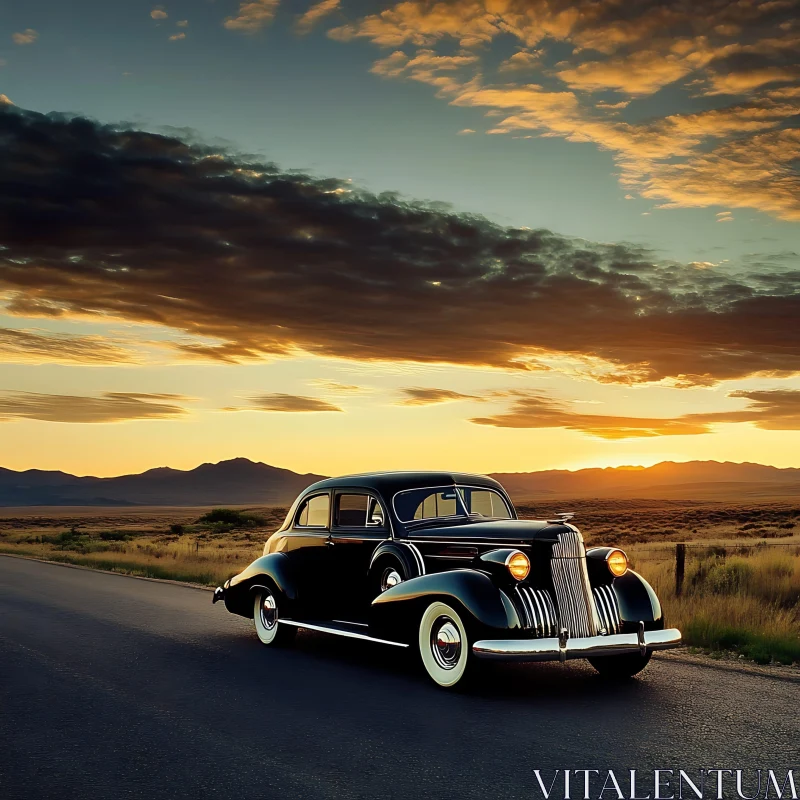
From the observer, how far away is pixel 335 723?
7293 mm

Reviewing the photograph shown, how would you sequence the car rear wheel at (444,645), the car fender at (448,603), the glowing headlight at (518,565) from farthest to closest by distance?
the glowing headlight at (518,565), the car rear wheel at (444,645), the car fender at (448,603)

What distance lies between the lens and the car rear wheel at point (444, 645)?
331 inches

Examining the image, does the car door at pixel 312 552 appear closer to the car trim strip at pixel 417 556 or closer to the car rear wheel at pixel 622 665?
the car trim strip at pixel 417 556

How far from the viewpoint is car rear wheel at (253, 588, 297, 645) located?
36.9 ft

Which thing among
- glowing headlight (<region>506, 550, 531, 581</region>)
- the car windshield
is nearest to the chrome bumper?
glowing headlight (<region>506, 550, 531, 581</region>)

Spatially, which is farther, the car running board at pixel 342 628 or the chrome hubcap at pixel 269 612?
the chrome hubcap at pixel 269 612

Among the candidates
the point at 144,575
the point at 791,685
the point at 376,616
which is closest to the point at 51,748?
the point at 376,616

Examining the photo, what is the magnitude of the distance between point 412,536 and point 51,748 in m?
4.34

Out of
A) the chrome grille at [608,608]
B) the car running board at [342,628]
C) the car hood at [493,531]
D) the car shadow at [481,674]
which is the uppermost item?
the car hood at [493,531]

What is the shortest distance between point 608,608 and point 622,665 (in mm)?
660

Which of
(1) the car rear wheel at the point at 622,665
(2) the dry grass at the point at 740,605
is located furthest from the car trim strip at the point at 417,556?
(2) the dry grass at the point at 740,605

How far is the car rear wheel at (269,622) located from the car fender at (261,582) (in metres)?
0.11

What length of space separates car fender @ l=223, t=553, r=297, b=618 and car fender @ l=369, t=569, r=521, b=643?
1.95 meters

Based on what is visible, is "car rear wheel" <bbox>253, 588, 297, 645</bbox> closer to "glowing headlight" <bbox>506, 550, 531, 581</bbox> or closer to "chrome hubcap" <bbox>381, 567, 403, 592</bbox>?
"chrome hubcap" <bbox>381, 567, 403, 592</bbox>
